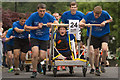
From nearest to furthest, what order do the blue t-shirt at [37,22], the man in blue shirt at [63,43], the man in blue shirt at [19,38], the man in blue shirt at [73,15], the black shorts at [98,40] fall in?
the blue t-shirt at [37,22] < the black shorts at [98,40] < the man in blue shirt at [63,43] < the man in blue shirt at [73,15] < the man in blue shirt at [19,38]

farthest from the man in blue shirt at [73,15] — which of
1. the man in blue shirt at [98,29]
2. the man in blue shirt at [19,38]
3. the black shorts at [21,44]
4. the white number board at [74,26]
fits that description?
the white number board at [74,26]

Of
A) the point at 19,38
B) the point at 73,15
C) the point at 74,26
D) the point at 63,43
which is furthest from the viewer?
the point at 19,38

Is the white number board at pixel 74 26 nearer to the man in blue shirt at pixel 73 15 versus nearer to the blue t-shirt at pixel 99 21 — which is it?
the blue t-shirt at pixel 99 21

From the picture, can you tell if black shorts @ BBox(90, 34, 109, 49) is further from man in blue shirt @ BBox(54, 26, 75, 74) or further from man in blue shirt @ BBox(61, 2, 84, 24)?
man in blue shirt @ BBox(61, 2, 84, 24)

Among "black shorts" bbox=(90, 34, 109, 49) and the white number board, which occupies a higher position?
the white number board

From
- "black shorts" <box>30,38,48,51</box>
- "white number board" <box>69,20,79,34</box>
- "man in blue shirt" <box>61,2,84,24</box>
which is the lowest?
"black shorts" <box>30,38,48,51</box>

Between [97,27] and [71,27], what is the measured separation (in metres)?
1.19

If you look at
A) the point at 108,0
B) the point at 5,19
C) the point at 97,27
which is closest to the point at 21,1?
the point at 108,0

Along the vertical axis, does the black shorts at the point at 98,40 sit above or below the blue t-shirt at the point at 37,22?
below

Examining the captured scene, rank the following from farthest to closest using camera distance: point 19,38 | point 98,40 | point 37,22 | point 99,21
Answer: point 19,38 → point 98,40 → point 99,21 → point 37,22

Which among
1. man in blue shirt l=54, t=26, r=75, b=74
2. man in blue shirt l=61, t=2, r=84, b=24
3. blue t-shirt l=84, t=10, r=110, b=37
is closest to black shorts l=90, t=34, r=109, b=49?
blue t-shirt l=84, t=10, r=110, b=37

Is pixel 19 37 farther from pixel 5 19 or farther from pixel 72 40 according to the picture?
pixel 5 19

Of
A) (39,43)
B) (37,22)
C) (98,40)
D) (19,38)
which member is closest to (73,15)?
(98,40)

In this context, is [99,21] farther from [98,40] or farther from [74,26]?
[74,26]
